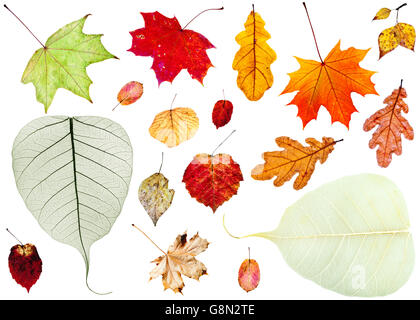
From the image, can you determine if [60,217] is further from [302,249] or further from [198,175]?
[302,249]

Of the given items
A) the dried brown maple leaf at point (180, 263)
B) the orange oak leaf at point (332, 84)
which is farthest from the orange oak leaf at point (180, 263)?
the orange oak leaf at point (332, 84)

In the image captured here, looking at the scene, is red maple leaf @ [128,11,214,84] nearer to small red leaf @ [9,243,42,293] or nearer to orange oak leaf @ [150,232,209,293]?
orange oak leaf @ [150,232,209,293]

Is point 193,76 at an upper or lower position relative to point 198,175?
upper

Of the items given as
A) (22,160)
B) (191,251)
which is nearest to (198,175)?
(191,251)

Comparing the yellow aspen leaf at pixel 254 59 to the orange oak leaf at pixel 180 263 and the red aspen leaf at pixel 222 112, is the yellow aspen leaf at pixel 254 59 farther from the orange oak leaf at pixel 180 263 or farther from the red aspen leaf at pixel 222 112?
the orange oak leaf at pixel 180 263

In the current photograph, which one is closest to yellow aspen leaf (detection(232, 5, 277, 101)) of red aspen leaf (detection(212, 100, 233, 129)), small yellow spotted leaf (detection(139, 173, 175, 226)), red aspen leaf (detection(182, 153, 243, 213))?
red aspen leaf (detection(212, 100, 233, 129))
